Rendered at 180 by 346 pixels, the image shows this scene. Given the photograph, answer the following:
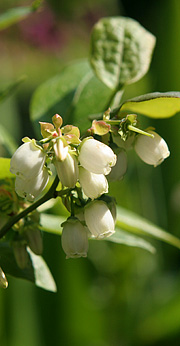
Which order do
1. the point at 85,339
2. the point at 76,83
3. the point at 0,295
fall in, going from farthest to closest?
the point at 85,339 → the point at 0,295 → the point at 76,83

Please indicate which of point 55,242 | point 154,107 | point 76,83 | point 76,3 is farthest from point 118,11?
point 154,107

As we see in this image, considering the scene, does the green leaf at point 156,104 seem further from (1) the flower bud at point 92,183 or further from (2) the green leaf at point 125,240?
(2) the green leaf at point 125,240

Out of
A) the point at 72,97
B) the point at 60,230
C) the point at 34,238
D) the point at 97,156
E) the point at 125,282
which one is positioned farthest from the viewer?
the point at 125,282

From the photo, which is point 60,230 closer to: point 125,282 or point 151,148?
point 151,148

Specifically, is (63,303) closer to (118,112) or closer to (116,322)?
(116,322)

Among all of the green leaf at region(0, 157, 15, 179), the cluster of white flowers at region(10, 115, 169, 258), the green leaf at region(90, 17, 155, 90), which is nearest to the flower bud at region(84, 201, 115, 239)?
the cluster of white flowers at region(10, 115, 169, 258)

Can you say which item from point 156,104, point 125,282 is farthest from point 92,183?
point 125,282
